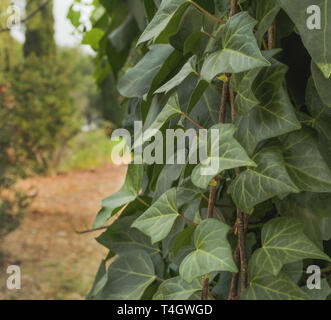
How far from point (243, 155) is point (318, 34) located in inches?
4.1

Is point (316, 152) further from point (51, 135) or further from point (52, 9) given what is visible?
point (52, 9)

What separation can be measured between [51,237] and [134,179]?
3720mm

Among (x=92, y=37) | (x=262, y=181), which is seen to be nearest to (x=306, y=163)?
(x=262, y=181)

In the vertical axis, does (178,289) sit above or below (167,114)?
below

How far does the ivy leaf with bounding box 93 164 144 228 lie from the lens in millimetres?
530

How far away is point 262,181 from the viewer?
0.36 metres

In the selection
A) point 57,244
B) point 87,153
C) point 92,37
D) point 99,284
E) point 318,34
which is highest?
point 87,153

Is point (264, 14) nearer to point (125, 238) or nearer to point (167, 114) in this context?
point (167, 114)

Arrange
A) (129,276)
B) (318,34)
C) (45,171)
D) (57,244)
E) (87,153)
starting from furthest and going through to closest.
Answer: (87,153), (45,171), (57,244), (129,276), (318,34)

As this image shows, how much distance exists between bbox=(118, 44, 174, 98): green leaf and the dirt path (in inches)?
71.9

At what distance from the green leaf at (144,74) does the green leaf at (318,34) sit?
23 centimetres

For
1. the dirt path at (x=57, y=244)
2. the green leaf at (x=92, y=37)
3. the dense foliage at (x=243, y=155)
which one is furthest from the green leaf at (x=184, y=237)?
the dirt path at (x=57, y=244)

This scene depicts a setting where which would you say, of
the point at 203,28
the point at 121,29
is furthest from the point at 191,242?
the point at 121,29

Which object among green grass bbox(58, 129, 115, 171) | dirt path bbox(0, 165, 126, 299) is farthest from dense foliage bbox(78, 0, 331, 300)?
green grass bbox(58, 129, 115, 171)
